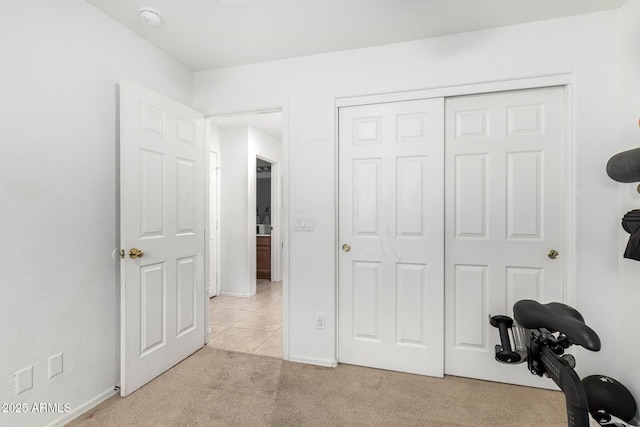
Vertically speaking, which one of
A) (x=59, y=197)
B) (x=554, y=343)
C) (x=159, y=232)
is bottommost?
(x=554, y=343)

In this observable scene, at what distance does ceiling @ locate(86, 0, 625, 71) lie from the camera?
1958 mm

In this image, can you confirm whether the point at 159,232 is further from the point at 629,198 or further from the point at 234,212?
the point at 629,198

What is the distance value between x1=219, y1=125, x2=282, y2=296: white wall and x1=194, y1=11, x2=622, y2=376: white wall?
1.80 meters

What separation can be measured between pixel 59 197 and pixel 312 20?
1.88m

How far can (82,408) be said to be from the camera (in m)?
1.92

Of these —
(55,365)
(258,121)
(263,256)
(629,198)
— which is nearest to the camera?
(55,365)

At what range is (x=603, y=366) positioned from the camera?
2023 millimetres

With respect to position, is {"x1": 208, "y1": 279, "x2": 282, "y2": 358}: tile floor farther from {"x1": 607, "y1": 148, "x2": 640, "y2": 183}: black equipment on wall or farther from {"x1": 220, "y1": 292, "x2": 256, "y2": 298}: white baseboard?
{"x1": 607, "y1": 148, "x2": 640, "y2": 183}: black equipment on wall

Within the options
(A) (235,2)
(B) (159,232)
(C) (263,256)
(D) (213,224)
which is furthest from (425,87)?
(C) (263,256)

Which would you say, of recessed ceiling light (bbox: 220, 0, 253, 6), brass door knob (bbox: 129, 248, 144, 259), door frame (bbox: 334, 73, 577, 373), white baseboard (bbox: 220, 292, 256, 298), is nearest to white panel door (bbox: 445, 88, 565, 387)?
door frame (bbox: 334, 73, 577, 373)

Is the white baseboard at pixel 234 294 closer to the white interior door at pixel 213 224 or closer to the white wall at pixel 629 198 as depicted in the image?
the white interior door at pixel 213 224

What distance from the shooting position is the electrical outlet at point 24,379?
1598mm

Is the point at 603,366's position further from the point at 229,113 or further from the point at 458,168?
the point at 229,113

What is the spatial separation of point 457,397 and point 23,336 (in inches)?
99.1
